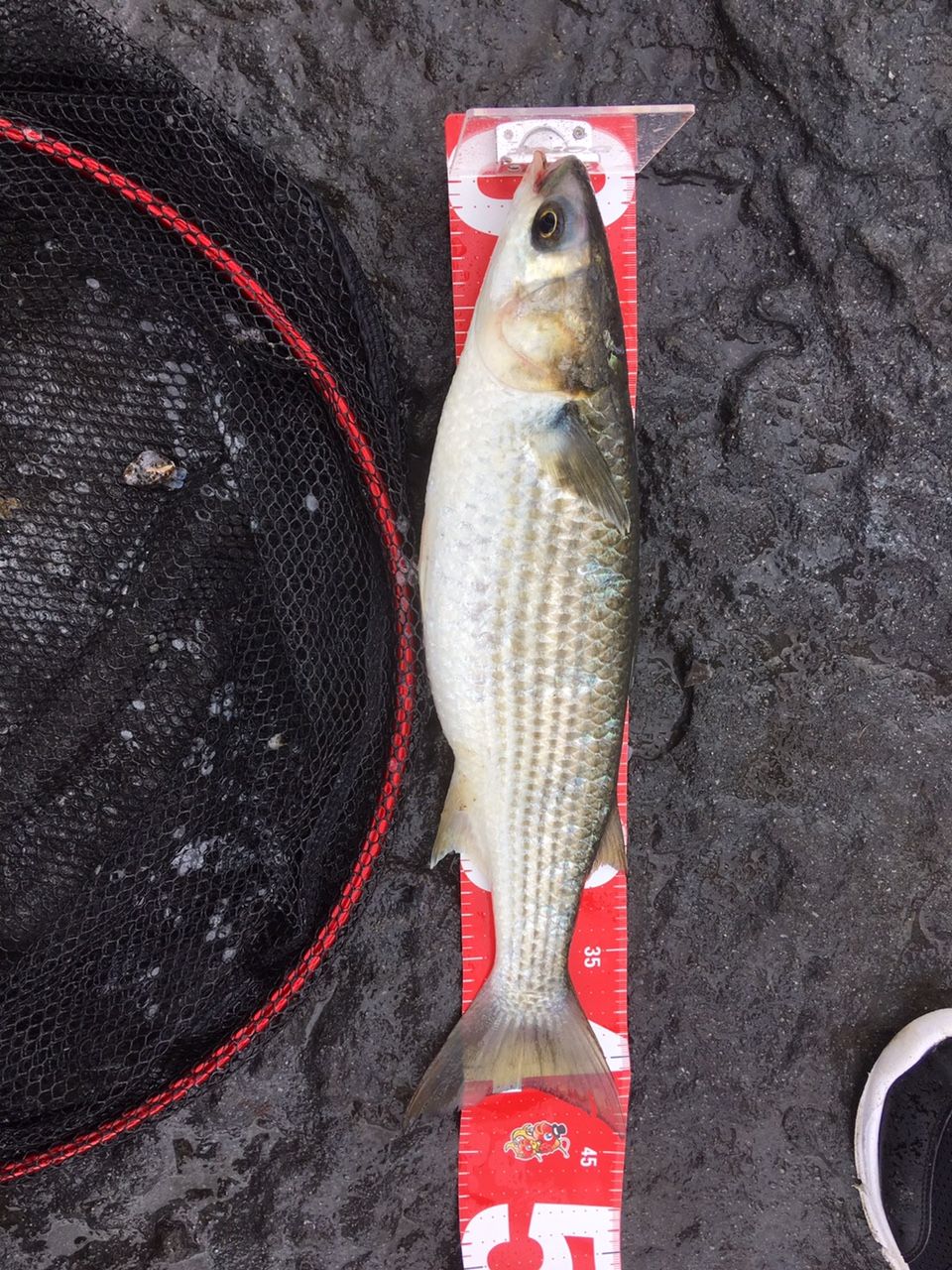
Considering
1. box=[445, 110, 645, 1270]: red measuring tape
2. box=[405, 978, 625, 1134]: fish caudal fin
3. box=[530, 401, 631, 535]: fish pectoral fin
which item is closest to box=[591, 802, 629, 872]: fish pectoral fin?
box=[445, 110, 645, 1270]: red measuring tape

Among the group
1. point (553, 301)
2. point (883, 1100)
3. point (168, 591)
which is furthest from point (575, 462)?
point (883, 1100)

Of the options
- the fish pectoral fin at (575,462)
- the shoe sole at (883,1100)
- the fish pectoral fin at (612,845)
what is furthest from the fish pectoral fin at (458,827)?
the shoe sole at (883,1100)

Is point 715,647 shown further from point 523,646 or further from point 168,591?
point 168,591

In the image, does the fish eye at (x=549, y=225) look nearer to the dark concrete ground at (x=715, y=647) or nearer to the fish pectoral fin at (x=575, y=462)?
the fish pectoral fin at (x=575, y=462)

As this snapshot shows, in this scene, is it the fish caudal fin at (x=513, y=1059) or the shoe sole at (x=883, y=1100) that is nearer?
the fish caudal fin at (x=513, y=1059)

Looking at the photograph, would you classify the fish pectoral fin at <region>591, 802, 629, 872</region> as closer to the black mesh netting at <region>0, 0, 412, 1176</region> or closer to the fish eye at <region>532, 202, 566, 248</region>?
the black mesh netting at <region>0, 0, 412, 1176</region>

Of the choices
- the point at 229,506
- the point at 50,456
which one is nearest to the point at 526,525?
the point at 229,506
